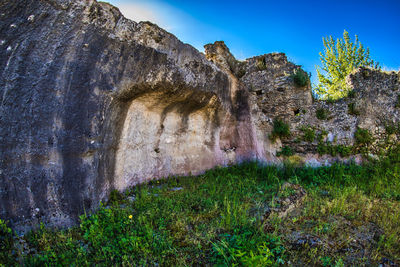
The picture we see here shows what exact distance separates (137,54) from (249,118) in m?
4.32

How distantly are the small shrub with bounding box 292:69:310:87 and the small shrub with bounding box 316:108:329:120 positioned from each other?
41.2 inches

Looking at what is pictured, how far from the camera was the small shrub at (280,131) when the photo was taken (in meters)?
7.26

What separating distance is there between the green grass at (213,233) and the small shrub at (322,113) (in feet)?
11.7

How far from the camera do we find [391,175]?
554 centimetres

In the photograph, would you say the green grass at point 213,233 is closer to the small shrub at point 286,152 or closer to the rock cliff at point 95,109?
the rock cliff at point 95,109

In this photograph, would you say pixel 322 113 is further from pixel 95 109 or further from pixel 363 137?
pixel 95 109

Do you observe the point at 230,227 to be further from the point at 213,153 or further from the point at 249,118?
the point at 249,118

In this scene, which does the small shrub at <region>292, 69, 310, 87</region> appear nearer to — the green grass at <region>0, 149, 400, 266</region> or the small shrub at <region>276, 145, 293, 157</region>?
the small shrub at <region>276, 145, 293, 157</region>

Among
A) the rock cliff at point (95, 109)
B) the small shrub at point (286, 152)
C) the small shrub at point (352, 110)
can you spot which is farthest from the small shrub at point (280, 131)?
the small shrub at point (352, 110)

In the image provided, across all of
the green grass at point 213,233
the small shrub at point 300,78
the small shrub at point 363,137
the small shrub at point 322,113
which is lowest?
the green grass at point 213,233

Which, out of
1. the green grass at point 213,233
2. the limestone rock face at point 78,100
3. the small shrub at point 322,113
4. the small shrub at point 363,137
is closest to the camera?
the green grass at point 213,233

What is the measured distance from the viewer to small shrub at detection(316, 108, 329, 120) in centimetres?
725

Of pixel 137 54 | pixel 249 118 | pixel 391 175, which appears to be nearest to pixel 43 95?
pixel 137 54

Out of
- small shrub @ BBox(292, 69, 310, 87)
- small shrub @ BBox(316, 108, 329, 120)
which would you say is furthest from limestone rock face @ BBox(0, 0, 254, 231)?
small shrub @ BBox(316, 108, 329, 120)
